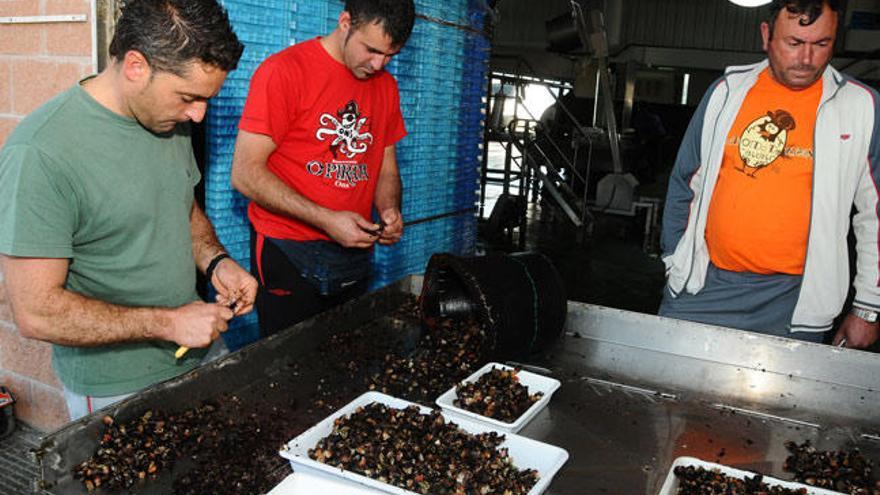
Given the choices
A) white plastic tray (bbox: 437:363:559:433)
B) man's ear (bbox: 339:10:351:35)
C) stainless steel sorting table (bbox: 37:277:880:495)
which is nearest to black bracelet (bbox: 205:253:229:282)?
stainless steel sorting table (bbox: 37:277:880:495)

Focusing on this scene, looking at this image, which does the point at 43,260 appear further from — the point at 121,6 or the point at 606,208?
the point at 606,208

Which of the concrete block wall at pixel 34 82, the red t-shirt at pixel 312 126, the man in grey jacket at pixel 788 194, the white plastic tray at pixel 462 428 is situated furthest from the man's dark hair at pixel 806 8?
the concrete block wall at pixel 34 82

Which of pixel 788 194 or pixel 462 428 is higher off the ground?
pixel 788 194

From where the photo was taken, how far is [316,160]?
2.42 m

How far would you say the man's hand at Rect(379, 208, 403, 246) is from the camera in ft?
8.05

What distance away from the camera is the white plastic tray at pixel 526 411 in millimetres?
1669

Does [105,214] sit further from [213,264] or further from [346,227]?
[346,227]

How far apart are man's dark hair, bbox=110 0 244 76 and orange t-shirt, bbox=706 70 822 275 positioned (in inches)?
64.5

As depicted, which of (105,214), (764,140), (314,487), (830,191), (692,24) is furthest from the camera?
(692,24)

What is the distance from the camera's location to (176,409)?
5.39 feet

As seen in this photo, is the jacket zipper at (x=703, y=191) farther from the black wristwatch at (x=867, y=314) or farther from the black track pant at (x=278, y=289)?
the black track pant at (x=278, y=289)

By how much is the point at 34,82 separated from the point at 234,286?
1510mm

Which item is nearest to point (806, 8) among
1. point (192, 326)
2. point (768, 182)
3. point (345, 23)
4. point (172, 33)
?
point (768, 182)

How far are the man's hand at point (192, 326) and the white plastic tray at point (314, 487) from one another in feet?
1.47
